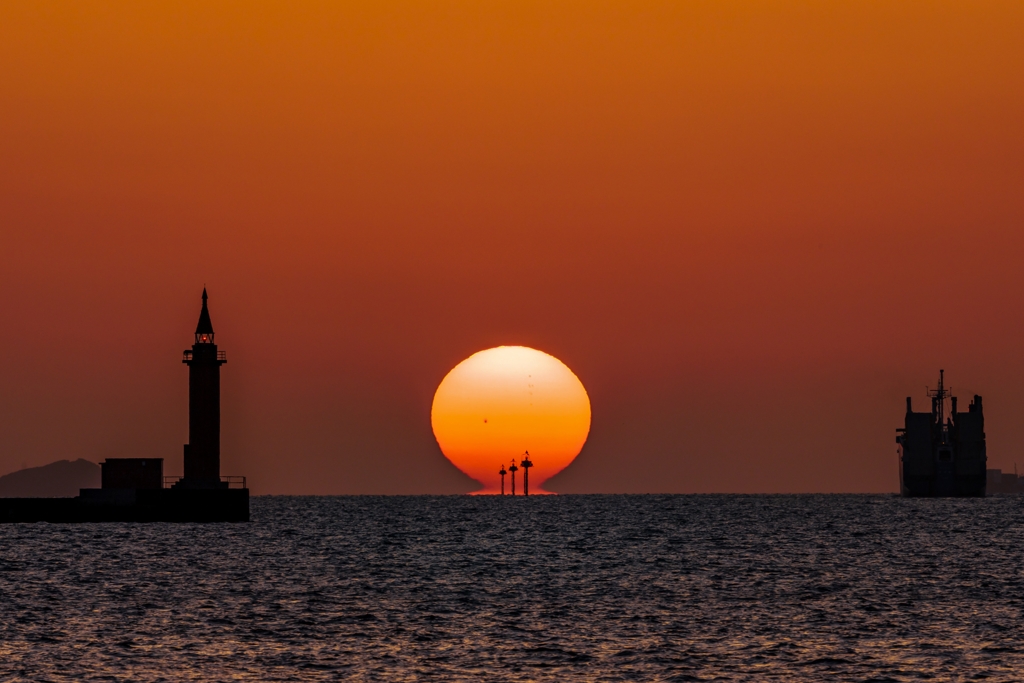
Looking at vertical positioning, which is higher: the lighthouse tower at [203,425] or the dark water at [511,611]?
the lighthouse tower at [203,425]

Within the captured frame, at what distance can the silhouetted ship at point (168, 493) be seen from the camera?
409 ft

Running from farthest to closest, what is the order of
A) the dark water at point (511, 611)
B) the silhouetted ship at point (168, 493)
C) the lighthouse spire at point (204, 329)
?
the lighthouse spire at point (204, 329), the silhouetted ship at point (168, 493), the dark water at point (511, 611)

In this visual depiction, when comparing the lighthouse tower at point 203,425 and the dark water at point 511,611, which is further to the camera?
the lighthouse tower at point 203,425

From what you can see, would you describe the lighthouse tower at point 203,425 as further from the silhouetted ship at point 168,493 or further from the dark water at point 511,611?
the dark water at point 511,611

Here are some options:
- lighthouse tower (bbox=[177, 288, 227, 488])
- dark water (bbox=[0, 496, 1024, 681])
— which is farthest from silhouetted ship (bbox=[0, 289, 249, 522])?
dark water (bbox=[0, 496, 1024, 681])

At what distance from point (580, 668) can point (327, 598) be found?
2357 cm

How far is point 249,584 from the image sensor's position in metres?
70.4

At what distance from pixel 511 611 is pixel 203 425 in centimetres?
8054

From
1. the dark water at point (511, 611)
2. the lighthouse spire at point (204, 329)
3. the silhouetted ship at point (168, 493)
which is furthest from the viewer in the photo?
the lighthouse spire at point (204, 329)

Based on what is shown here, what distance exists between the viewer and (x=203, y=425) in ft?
437

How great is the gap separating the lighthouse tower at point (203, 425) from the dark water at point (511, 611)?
21226 millimetres

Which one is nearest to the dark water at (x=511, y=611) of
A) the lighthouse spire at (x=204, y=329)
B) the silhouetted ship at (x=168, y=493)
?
the silhouetted ship at (x=168, y=493)

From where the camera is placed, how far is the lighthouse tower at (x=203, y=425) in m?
133

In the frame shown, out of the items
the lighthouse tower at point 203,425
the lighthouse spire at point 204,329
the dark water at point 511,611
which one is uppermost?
the lighthouse spire at point 204,329
